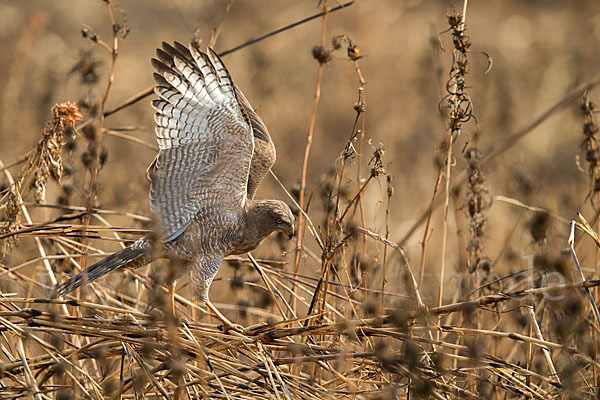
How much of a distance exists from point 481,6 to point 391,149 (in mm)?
3732

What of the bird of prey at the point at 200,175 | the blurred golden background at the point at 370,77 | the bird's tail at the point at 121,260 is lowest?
the bird's tail at the point at 121,260

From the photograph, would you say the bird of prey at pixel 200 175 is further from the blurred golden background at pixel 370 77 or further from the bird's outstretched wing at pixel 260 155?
the blurred golden background at pixel 370 77

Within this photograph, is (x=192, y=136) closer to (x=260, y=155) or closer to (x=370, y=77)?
(x=260, y=155)

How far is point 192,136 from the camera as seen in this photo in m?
3.05

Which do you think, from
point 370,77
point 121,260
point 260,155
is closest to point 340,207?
point 260,155

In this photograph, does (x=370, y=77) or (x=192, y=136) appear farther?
(x=370, y=77)

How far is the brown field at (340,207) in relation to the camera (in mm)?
2145

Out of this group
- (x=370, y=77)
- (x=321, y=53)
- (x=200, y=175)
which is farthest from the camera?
(x=370, y=77)

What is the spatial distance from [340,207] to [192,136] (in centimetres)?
67

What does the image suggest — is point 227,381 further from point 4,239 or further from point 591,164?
point 591,164

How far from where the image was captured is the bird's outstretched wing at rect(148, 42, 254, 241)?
2994 millimetres

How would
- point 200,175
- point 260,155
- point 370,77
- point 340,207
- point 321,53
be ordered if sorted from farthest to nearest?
point 370,77 → point 260,155 → point 200,175 → point 340,207 → point 321,53

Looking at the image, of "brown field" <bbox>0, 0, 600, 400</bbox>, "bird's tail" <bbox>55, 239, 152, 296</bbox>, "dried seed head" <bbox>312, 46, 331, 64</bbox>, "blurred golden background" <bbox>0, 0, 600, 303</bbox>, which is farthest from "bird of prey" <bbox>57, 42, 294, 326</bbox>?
"blurred golden background" <bbox>0, 0, 600, 303</bbox>

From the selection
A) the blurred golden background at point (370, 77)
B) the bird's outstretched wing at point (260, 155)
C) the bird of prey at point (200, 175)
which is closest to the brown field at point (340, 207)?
the blurred golden background at point (370, 77)
